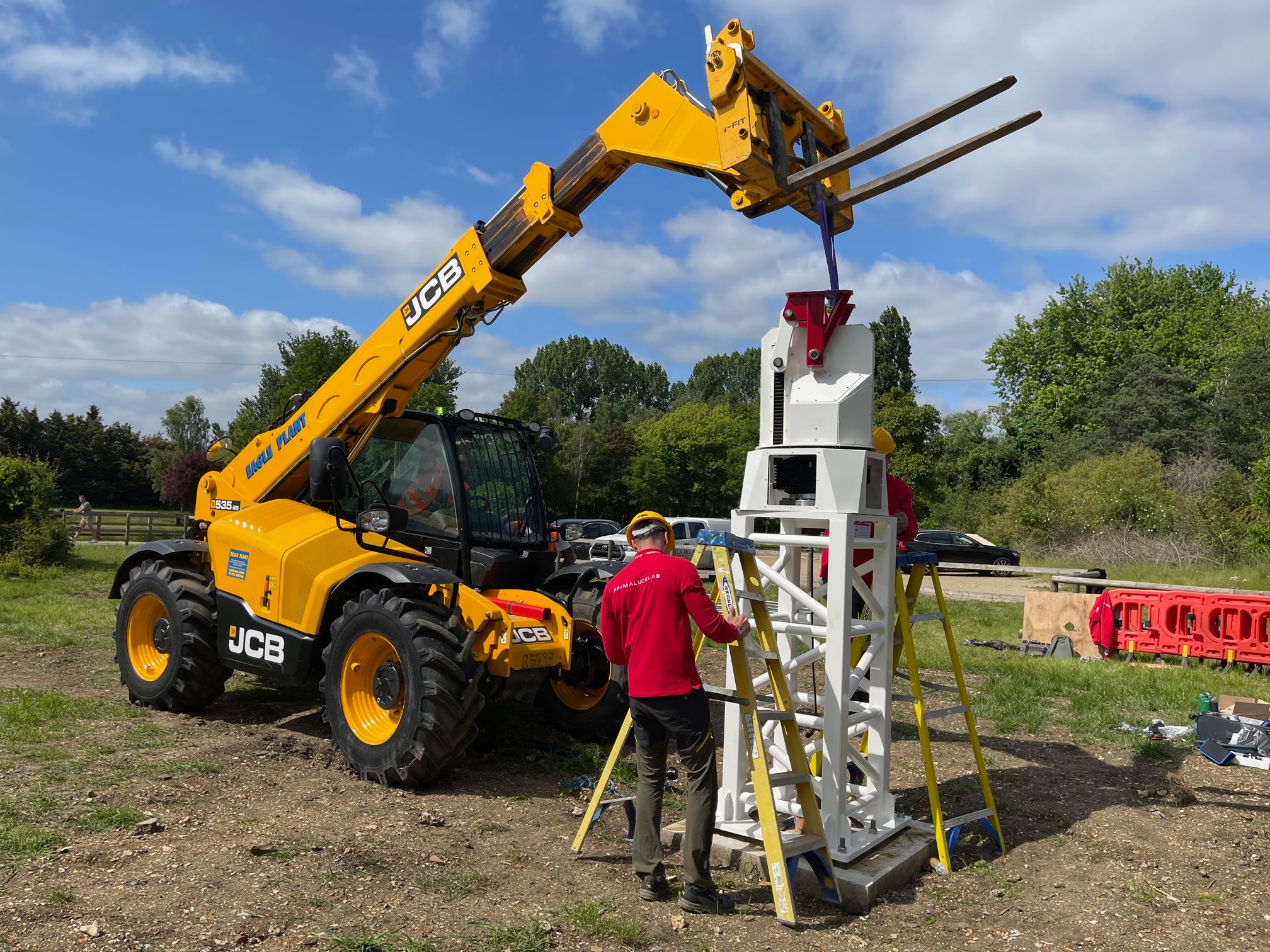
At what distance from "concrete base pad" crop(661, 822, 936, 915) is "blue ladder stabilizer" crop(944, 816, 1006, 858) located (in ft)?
0.39

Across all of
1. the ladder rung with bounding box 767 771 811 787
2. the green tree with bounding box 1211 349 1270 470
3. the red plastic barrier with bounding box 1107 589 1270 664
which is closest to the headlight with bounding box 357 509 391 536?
→ the ladder rung with bounding box 767 771 811 787

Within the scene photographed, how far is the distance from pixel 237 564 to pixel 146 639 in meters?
1.68

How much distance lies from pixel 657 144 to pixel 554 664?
359cm

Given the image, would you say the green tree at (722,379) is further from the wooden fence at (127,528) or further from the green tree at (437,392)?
the wooden fence at (127,528)

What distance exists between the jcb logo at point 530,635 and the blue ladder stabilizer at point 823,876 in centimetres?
232

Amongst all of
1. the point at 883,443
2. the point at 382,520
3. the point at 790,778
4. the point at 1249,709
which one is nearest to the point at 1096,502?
the point at 1249,709

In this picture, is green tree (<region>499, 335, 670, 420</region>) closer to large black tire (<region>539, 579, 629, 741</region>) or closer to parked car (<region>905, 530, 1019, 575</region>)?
parked car (<region>905, 530, 1019, 575</region>)

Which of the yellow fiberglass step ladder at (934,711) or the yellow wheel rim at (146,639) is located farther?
the yellow wheel rim at (146,639)

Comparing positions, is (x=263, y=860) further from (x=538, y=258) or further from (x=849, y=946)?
(x=538, y=258)

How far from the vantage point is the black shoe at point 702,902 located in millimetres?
4465

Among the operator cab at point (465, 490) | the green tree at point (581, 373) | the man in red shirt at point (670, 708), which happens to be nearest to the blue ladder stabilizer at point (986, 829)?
the man in red shirt at point (670, 708)

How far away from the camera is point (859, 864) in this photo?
4957mm

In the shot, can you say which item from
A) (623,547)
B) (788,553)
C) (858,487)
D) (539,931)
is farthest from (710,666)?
(623,547)

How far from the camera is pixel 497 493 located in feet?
23.9
